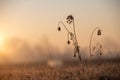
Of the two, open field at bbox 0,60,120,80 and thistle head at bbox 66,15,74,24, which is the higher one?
thistle head at bbox 66,15,74,24

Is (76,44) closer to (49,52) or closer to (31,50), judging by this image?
(49,52)

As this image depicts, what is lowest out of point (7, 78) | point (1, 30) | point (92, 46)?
point (7, 78)

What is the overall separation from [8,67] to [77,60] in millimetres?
760

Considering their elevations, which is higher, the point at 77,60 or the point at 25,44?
the point at 25,44

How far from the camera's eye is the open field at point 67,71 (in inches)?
90.6

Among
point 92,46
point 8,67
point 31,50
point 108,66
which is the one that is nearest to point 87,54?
point 92,46

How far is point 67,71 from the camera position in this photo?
2.35m

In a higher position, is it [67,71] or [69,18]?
[69,18]

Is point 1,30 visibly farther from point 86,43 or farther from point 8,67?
point 86,43

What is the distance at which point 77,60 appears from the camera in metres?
2.38

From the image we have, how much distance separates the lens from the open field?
2.30m

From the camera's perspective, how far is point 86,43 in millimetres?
2414

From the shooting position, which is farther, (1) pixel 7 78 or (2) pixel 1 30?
(2) pixel 1 30

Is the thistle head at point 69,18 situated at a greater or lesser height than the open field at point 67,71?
greater
